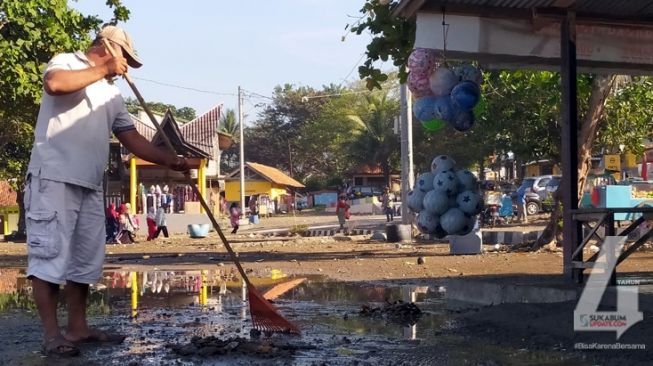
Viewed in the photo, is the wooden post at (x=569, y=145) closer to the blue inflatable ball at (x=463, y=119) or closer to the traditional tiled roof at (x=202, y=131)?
the blue inflatable ball at (x=463, y=119)

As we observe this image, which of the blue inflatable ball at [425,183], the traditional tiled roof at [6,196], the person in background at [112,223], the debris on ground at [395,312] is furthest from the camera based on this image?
the traditional tiled roof at [6,196]

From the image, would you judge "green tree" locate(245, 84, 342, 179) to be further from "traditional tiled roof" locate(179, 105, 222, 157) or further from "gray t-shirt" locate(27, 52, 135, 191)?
"gray t-shirt" locate(27, 52, 135, 191)

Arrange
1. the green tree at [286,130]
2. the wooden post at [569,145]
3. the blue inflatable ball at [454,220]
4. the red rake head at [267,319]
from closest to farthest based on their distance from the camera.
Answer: the red rake head at [267,319] < the wooden post at [569,145] < the blue inflatable ball at [454,220] < the green tree at [286,130]

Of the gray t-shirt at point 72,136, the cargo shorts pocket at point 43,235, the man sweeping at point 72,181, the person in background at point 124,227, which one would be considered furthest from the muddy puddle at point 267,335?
the person in background at point 124,227

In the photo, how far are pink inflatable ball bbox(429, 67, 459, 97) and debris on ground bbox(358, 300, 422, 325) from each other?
2202 millimetres

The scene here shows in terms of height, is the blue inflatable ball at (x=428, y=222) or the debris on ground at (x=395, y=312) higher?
the blue inflatable ball at (x=428, y=222)

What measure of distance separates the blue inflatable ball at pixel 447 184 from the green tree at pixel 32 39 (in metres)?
9.10

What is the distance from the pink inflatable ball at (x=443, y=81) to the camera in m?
7.67

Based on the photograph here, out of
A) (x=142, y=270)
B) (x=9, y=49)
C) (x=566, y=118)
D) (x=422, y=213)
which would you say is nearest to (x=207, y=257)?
(x=142, y=270)

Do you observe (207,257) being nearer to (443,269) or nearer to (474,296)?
(443,269)

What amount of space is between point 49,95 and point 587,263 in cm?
456

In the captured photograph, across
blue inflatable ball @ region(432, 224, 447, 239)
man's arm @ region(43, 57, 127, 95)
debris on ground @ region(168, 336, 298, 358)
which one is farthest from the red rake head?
blue inflatable ball @ region(432, 224, 447, 239)

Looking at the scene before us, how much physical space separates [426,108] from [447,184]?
2.66 ft

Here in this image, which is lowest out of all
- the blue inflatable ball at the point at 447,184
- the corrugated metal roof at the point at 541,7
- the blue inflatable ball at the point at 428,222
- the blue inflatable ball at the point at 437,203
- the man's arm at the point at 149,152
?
the blue inflatable ball at the point at 428,222
